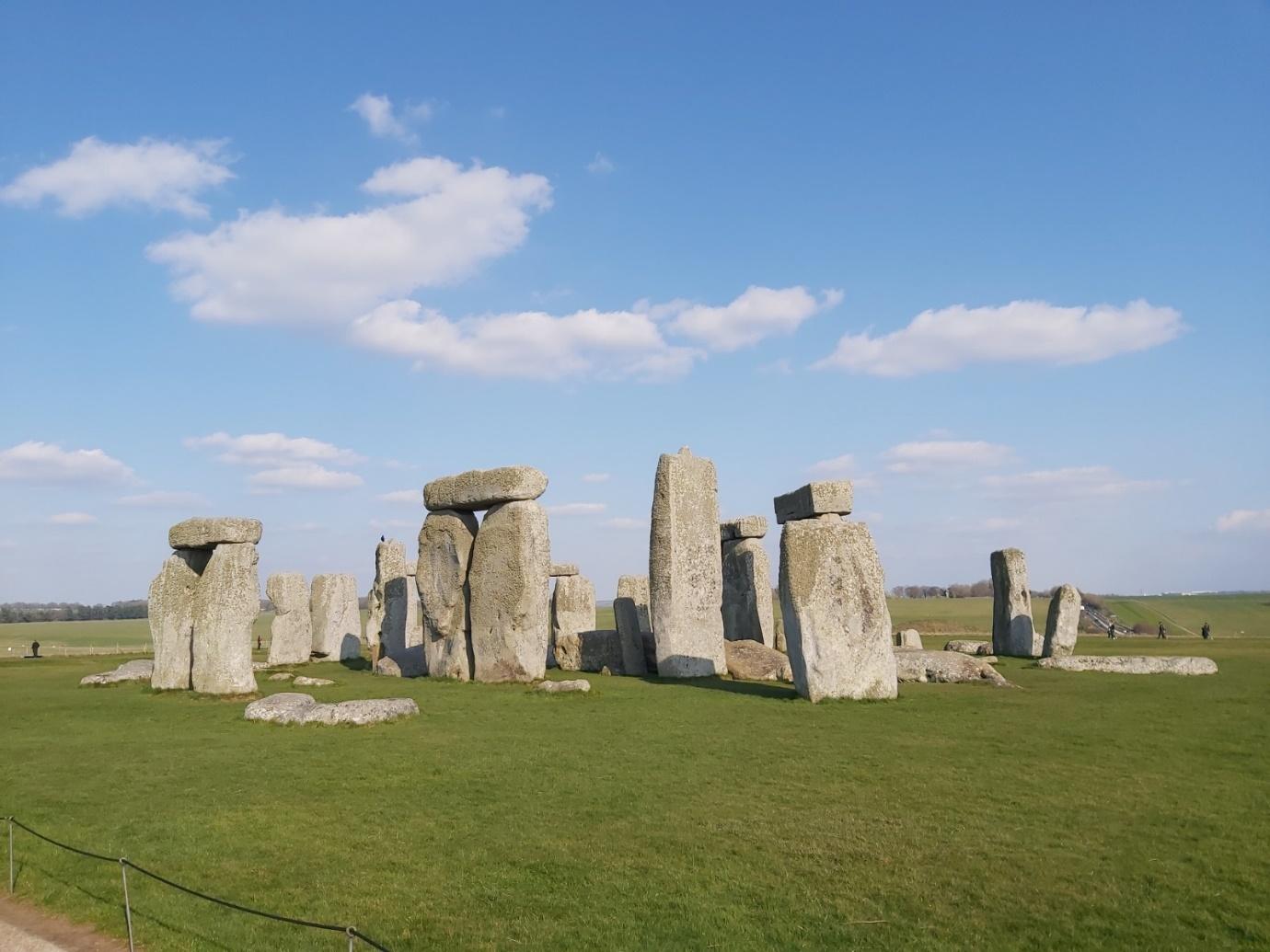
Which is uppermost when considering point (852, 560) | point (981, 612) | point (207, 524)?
point (207, 524)

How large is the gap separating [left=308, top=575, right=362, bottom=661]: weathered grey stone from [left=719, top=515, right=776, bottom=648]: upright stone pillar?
11.2 metres

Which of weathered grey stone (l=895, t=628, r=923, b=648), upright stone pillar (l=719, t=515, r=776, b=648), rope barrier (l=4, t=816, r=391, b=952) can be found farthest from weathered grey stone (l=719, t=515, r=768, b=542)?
rope barrier (l=4, t=816, r=391, b=952)

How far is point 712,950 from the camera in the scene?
4.95 m

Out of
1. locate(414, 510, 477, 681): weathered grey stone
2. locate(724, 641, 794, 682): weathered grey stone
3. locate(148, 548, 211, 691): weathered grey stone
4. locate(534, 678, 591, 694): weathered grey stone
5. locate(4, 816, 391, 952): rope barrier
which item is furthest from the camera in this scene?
locate(414, 510, 477, 681): weathered grey stone

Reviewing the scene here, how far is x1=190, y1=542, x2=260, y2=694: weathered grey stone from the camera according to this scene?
608 inches

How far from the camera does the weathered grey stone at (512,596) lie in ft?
56.1

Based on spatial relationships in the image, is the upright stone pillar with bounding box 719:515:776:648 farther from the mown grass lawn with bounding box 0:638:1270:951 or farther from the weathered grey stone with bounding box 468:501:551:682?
the mown grass lawn with bounding box 0:638:1270:951

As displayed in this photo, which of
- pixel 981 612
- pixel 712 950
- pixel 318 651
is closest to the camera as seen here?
pixel 712 950

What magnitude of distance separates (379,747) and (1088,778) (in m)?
7.65

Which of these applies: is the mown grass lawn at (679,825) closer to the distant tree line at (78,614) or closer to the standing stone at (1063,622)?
the standing stone at (1063,622)

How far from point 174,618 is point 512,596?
616 cm

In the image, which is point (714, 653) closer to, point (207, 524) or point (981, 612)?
point (207, 524)

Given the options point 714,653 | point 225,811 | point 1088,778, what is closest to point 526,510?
point 714,653

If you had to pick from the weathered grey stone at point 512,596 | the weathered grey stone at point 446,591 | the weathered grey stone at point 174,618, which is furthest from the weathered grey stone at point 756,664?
the weathered grey stone at point 174,618
